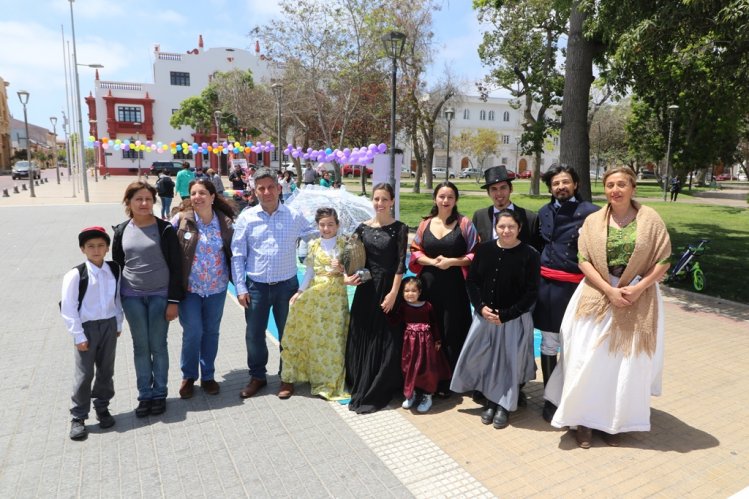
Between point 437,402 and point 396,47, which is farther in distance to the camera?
point 396,47

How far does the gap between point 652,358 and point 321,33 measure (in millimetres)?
19082

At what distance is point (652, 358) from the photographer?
3479 mm

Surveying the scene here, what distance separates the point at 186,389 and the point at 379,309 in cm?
181

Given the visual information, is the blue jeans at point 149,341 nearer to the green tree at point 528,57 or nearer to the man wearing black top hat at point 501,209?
the man wearing black top hat at point 501,209

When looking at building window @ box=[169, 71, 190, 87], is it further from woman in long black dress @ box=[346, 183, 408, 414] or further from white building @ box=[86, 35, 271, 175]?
woman in long black dress @ box=[346, 183, 408, 414]

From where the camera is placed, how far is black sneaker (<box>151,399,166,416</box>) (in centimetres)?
402

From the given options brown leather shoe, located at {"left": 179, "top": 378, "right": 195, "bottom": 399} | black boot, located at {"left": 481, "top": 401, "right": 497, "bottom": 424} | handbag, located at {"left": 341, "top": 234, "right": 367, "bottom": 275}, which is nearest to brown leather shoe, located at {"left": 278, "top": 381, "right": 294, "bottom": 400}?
brown leather shoe, located at {"left": 179, "top": 378, "right": 195, "bottom": 399}

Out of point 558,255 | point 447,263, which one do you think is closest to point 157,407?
point 447,263

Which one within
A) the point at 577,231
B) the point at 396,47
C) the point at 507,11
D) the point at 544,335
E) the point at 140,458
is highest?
the point at 507,11

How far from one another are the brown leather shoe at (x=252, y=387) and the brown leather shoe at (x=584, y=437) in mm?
2608

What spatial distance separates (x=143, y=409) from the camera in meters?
3.99

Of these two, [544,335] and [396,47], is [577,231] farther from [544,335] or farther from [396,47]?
[396,47]

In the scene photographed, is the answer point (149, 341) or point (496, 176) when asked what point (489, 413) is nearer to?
point (496, 176)

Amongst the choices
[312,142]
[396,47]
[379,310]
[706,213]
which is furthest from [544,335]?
[312,142]
